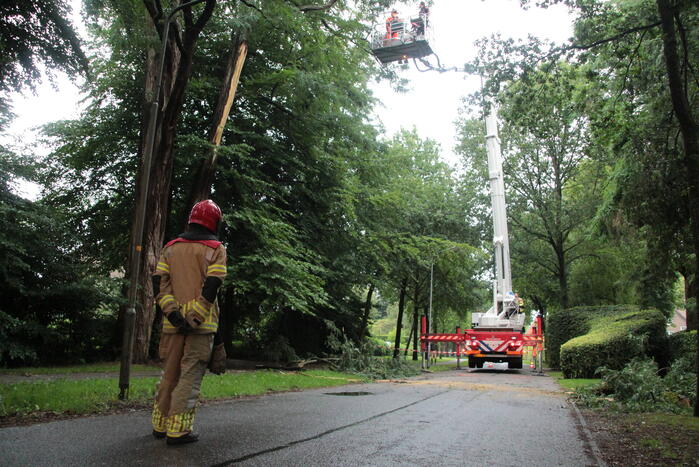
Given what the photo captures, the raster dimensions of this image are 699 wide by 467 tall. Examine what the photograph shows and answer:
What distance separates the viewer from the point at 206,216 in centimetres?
471

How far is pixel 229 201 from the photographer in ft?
51.4

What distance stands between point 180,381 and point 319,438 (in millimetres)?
1422

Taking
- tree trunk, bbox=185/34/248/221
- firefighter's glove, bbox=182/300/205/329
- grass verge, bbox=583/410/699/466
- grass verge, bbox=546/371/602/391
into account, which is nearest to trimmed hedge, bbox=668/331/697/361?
grass verge, bbox=546/371/602/391

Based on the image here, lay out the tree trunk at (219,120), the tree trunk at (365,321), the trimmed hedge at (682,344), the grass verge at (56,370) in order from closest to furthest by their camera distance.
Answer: the grass verge at (56,370) < the tree trunk at (219,120) < the trimmed hedge at (682,344) < the tree trunk at (365,321)

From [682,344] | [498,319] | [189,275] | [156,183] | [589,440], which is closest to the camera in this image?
[189,275]

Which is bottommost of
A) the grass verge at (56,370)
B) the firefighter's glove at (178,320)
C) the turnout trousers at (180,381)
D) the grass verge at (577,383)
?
the grass verge at (577,383)

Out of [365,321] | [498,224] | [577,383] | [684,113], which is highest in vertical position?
[498,224]

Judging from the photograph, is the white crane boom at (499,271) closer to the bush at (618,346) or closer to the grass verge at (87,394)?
the bush at (618,346)

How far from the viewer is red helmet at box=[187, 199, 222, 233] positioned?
4699 millimetres

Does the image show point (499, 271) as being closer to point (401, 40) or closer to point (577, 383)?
point (577, 383)

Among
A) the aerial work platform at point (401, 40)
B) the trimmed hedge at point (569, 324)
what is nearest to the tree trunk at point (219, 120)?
the aerial work platform at point (401, 40)

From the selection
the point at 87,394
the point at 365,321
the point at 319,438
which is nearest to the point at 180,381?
the point at 319,438

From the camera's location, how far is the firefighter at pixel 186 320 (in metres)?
4.35

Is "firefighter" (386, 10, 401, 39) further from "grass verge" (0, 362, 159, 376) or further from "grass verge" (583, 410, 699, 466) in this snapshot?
"grass verge" (583, 410, 699, 466)
